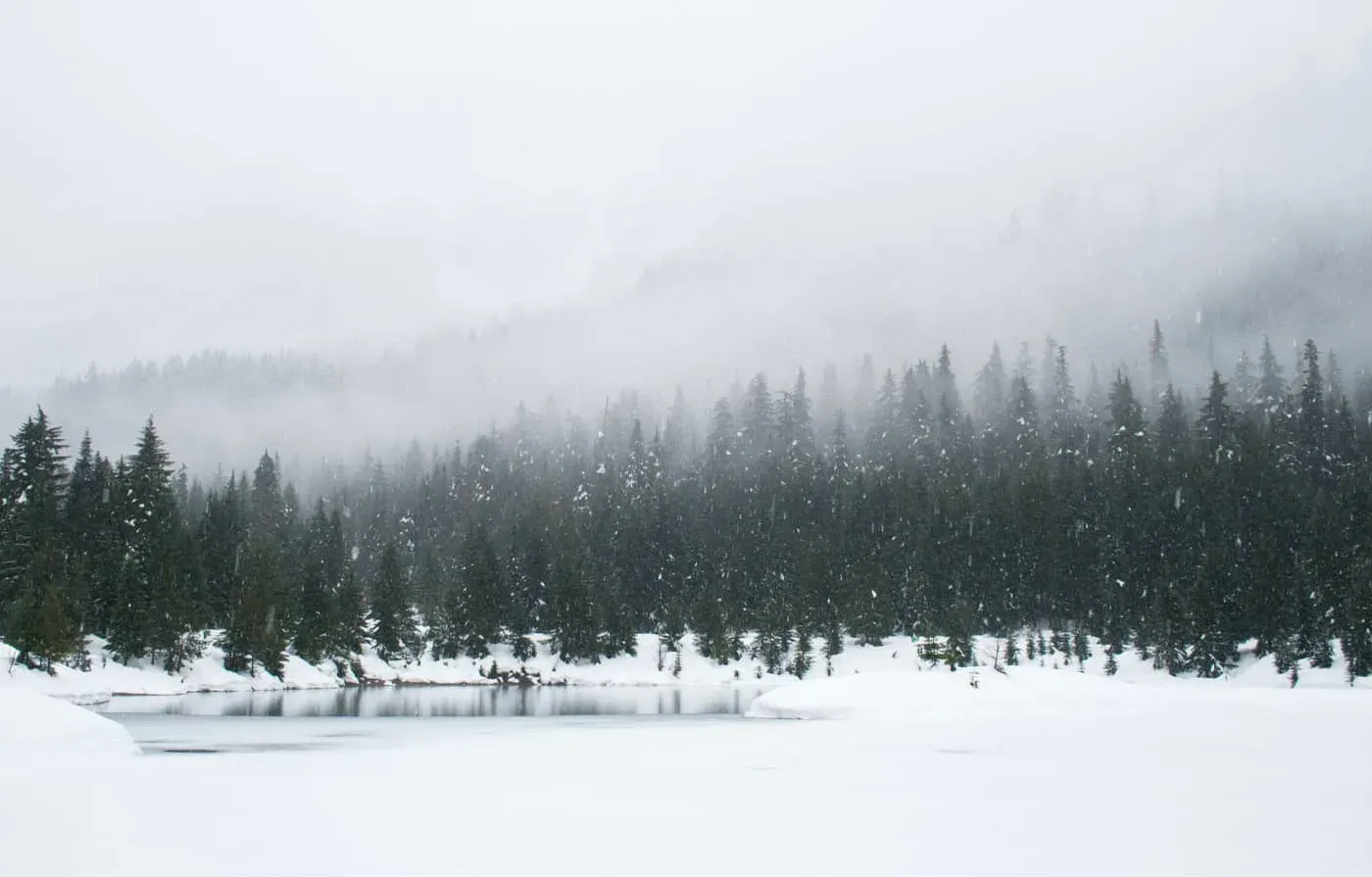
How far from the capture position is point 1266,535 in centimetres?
8088

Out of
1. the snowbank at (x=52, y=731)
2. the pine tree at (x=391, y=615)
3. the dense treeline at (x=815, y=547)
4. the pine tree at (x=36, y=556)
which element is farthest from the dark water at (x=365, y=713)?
the pine tree at (x=391, y=615)

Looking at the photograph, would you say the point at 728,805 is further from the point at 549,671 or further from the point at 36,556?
the point at 549,671

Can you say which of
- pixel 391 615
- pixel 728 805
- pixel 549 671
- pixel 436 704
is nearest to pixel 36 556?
pixel 436 704

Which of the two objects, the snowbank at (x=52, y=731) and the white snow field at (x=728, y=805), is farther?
the snowbank at (x=52, y=731)

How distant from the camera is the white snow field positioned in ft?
40.7

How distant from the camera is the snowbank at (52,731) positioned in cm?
2277

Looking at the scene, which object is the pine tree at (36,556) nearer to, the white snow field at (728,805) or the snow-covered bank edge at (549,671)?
the snow-covered bank edge at (549,671)

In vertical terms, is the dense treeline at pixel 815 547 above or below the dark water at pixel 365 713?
above

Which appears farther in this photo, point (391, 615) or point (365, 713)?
point (391, 615)

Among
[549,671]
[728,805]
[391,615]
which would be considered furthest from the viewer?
[549,671]

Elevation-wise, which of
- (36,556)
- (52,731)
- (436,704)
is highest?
→ (36,556)

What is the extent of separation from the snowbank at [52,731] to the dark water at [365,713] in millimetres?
1652

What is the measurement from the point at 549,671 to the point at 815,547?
33719 mm

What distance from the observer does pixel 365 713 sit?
49562mm
